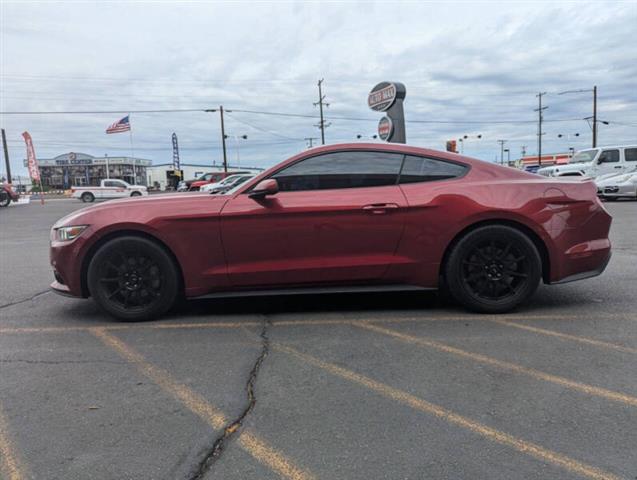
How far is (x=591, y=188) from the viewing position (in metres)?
4.48

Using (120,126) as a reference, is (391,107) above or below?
below

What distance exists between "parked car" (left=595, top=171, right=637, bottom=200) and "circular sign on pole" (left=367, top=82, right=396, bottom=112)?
10.4m

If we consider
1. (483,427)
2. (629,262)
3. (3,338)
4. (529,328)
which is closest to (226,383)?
(483,427)

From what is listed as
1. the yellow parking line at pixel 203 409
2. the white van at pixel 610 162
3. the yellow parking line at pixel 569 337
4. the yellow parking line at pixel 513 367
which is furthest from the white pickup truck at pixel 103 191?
the yellow parking line at pixel 569 337

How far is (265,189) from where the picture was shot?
410 centimetres

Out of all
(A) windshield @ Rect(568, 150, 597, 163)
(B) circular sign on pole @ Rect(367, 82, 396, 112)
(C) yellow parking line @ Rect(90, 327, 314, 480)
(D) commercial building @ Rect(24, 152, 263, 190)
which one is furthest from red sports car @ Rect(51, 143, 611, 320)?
(D) commercial building @ Rect(24, 152, 263, 190)

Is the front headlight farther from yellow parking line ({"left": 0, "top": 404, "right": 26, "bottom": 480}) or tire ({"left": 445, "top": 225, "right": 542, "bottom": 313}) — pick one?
tire ({"left": 445, "top": 225, "right": 542, "bottom": 313})

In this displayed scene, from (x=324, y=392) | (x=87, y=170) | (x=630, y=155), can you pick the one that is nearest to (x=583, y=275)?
(x=324, y=392)

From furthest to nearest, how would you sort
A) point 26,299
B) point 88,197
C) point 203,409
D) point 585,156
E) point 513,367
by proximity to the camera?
point 88,197
point 585,156
point 26,299
point 513,367
point 203,409

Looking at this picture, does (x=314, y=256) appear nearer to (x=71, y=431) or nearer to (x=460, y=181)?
(x=460, y=181)

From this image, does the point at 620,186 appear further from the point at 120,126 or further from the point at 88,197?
the point at 120,126

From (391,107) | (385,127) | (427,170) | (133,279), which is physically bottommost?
(133,279)

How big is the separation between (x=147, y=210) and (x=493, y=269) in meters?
3.01

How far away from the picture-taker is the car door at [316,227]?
420cm
